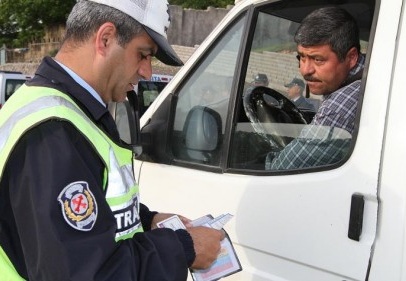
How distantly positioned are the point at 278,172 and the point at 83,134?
83cm

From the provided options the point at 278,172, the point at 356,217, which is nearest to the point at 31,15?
the point at 278,172

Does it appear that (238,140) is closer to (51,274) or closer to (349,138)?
(349,138)

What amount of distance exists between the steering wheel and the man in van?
0.40 feet

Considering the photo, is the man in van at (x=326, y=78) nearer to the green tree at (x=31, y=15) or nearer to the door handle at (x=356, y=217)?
the door handle at (x=356, y=217)

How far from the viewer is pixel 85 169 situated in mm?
1073

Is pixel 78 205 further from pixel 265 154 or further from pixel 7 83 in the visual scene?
pixel 7 83

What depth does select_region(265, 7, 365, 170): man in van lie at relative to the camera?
1720mm

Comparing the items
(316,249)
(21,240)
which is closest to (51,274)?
(21,240)

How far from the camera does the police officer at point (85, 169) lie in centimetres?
103

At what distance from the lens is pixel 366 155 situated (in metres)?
1.50

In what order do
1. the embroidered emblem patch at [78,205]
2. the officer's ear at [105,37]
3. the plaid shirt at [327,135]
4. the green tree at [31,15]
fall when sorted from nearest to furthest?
the embroidered emblem patch at [78,205] → the officer's ear at [105,37] → the plaid shirt at [327,135] → the green tree at [31,15]

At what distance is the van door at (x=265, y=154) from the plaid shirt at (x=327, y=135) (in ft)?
0.05

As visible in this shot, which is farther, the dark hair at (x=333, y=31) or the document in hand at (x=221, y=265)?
the dark hair at (x=333, y=31)

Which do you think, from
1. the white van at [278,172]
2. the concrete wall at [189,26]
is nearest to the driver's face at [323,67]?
the white van at [278,172]
